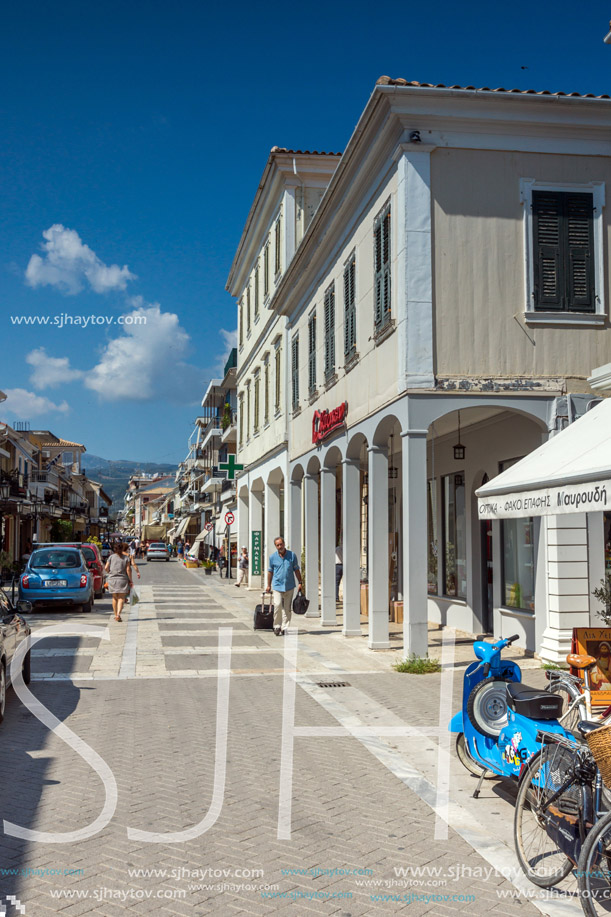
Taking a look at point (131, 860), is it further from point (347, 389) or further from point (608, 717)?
point (347, 389)

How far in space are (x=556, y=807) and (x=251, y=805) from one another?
7.75 ft

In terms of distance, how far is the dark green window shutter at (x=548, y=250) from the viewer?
12680 mm

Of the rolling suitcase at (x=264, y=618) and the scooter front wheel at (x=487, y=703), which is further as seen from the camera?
the rolling suitcase at (x=264, y=618)

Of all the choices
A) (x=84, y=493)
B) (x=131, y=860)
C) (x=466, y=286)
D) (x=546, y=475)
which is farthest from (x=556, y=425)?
(x=84, y=493)

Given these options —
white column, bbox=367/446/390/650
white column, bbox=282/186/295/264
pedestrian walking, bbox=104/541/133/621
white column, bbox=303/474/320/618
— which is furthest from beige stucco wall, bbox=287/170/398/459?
white column, bbox=282/186/295/264

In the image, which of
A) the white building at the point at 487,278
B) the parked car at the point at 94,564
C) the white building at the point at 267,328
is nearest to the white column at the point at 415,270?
the white building at the point at 487,278

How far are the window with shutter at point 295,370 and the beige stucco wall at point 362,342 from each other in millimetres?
2343

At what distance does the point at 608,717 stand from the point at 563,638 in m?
7.12

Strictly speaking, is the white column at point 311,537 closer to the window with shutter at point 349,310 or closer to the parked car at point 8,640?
the window with shutter at point 349,310

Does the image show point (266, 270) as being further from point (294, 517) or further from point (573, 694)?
point (573, 694)

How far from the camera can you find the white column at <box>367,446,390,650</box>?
14234 mm

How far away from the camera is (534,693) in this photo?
552 cm

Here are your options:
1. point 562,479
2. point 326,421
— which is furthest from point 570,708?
point 326,421

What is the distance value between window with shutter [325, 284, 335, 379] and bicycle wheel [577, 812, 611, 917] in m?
14.3
